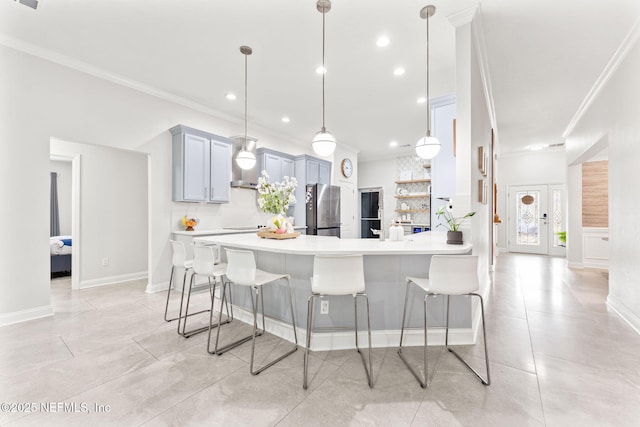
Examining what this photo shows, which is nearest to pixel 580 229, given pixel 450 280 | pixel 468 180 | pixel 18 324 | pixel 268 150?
pixel 468 180

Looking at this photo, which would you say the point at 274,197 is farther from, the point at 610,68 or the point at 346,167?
the point at 346,167

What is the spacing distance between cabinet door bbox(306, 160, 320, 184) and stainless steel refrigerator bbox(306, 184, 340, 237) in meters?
0.26

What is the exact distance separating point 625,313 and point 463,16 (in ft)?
11.5

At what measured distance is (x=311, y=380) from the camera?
6.36ft

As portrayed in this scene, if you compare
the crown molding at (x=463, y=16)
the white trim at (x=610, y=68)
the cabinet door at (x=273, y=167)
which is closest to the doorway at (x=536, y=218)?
the white trim at (x=610, y=68)

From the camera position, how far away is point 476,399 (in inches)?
68.2

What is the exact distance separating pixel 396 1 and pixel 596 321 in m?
3.76

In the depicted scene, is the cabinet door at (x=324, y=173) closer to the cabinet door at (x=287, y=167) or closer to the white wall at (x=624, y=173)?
the cabinet door at (x=287, y=167)

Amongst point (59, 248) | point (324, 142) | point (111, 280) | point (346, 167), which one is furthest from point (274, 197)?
point (346, 167)

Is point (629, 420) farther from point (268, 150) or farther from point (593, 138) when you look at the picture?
point (268, 150)

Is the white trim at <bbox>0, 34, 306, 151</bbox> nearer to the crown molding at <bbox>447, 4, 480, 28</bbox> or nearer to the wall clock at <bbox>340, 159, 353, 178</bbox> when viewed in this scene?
the wall clock at <bbox>340, 159, 353, 178</bbox>

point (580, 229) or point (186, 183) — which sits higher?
point (186, 183)

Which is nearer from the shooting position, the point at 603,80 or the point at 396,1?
the point at 396,1

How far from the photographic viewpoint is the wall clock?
7.41 meters
